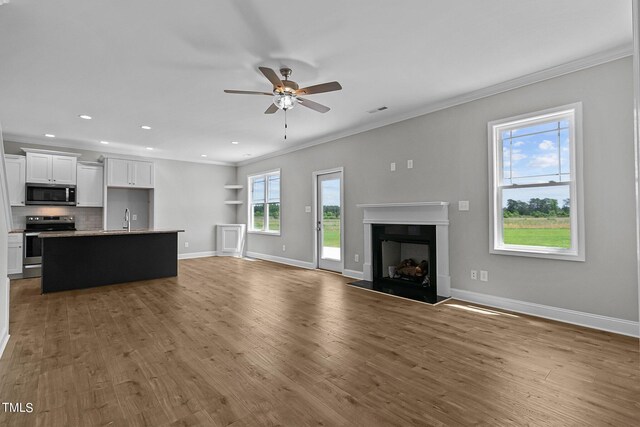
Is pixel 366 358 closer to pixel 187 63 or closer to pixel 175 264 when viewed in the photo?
pixel 187 63

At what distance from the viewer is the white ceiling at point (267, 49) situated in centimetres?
244

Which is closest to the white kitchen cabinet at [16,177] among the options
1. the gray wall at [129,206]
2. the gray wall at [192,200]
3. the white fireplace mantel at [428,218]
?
the gray wall at [129,206]

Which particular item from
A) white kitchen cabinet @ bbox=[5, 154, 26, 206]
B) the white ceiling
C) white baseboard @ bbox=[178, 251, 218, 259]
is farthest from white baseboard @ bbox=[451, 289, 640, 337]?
white kitchen cabinet @ bbox=[5, 154, 26, 206]

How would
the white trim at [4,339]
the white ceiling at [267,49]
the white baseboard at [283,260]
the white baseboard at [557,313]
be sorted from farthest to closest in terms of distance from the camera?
the white baseboard at [283,260] < the white baseboard at [557,313] < the white trim at [4,339] < the white ceiling at [267,49]

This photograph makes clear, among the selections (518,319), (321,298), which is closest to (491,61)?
(518,319)

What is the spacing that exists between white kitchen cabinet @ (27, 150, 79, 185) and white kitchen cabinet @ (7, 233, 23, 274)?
1109 mm

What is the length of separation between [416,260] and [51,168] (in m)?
7.17

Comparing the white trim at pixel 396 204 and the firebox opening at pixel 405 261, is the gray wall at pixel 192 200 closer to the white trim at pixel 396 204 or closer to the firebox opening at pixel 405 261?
the white trim at pixel 396 204

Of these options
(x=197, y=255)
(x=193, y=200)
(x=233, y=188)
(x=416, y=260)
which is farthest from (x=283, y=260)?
(x=416, y=260)

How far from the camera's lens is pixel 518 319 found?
344 centimetres

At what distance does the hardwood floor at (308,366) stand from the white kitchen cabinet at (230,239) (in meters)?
4.61

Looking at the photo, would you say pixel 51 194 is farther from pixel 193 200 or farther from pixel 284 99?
pixel 284 99

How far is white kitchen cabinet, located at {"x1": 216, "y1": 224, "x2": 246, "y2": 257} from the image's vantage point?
865cm

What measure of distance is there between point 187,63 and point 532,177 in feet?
13.4
